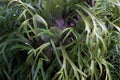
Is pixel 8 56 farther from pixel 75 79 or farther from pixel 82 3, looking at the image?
pixel 82 3

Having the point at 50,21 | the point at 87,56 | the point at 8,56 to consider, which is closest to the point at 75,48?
the point at 87,56

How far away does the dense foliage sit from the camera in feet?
4.46

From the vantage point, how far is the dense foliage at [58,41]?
1.36m

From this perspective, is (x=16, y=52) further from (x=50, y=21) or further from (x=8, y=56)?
(x=50, y=21)

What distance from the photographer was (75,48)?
4.47 ft

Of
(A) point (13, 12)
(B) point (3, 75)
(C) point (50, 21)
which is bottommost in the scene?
(B) point (3, 75)

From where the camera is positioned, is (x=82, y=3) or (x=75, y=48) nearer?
(x=75, y=48)

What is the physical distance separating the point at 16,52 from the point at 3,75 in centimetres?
14

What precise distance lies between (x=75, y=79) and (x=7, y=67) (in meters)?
0.36

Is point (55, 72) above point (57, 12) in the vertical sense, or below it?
below

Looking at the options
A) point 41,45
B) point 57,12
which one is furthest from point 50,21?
point 41,45

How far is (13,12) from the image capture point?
1.50 metres

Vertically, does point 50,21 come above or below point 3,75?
above

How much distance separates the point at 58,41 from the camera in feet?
4.66
